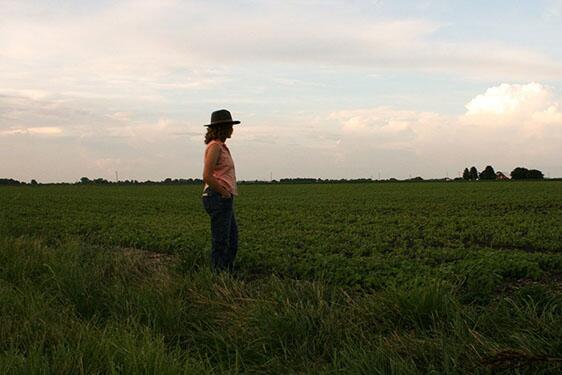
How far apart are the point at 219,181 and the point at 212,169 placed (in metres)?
0.17

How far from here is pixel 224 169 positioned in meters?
6.56

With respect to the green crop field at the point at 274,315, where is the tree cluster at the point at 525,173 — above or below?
above

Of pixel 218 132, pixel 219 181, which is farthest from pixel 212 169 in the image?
pixel 218 132

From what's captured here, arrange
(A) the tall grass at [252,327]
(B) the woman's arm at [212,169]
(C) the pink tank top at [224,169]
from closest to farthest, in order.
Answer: (A) the tall grass at [252,327] < (B) the woman's arm at [212,169] < (C) the pink tank top at [224,169]

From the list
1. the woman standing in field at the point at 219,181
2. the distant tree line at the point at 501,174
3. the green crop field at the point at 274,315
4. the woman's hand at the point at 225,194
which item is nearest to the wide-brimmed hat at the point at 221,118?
the woman standing in field at the point at 219,181

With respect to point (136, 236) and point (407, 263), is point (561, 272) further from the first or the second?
point (136, 236)

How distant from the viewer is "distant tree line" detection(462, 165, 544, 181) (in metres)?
103

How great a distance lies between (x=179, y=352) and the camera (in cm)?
424

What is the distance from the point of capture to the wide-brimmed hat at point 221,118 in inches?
255

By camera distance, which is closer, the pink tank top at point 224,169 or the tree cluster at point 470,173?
the pink tank top at point 224,169

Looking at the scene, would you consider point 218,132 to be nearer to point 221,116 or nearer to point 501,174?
point 221,116

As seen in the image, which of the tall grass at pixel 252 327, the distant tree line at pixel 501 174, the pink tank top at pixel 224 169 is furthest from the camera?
the distant tree line at pixel 501 174

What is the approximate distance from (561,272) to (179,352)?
5.33 m

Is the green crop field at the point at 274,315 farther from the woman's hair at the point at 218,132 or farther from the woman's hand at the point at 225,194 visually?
the woman's hair at the point at 218,132
